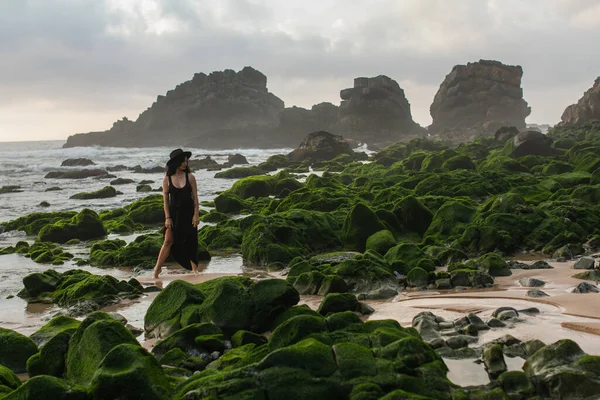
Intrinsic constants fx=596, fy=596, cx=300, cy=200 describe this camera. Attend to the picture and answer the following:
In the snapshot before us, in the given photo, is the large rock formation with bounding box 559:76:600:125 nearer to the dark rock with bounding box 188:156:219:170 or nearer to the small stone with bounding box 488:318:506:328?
the dark rock with bounding box 188:156:219:170

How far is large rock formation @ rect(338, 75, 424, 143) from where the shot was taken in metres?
102

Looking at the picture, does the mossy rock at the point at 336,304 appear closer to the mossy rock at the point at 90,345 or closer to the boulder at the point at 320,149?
the mossy rock at the point at 90,345

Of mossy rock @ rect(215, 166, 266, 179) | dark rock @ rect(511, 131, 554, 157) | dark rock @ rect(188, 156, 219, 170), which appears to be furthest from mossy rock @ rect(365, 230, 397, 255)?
dark rock @ rect(188, 156, 219, 170)

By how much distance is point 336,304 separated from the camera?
20.6 ft

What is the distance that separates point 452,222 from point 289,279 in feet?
16.8

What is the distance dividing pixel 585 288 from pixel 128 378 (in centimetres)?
545

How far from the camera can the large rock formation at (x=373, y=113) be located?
334 feet

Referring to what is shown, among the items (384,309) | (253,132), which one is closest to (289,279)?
(384,309)

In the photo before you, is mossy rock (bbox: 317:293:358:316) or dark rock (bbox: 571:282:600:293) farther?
dark rock (bbox: 571:282:600:293)

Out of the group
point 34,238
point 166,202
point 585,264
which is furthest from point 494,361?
point 34,238

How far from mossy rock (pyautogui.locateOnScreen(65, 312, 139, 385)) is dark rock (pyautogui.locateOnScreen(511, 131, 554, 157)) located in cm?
2787

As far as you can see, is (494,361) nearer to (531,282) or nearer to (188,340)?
(188,340)

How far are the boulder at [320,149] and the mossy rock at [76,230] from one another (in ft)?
107

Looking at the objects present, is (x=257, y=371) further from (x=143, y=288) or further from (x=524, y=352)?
(x=143, y=288)
